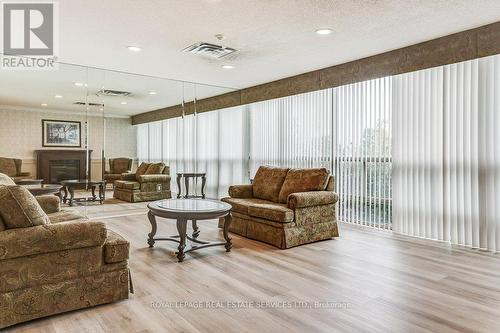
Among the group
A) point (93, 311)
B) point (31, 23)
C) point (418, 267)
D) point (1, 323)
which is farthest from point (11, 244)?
point (418, 267)

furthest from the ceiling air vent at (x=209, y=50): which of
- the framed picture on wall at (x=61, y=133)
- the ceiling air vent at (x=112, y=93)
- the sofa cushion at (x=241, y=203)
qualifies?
the framed picture on wall at (x=61, y=133)

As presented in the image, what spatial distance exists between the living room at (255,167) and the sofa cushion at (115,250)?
0.01m

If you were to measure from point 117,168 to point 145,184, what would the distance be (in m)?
0.66

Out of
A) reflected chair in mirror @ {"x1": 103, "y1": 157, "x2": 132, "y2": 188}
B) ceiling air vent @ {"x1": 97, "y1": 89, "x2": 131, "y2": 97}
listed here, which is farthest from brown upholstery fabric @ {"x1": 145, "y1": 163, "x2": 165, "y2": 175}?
ceiling air vent @ {"x1": 97, "y1": 89, "x2": 131, "y2": 97}

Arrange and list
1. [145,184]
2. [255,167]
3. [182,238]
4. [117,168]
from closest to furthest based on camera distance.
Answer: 1. [182,238]
2. [117,168]
3. [145,184]
4. [255,167]

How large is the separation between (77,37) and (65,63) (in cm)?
146

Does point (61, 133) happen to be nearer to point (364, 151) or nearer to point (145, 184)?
point (145, 184)

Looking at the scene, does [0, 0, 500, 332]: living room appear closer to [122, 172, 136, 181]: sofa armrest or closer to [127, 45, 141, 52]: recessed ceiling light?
[122, 172, 136, 181]: sofa armrest

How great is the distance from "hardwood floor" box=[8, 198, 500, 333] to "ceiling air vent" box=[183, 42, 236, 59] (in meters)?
2.56

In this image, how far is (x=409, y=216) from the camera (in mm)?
4449

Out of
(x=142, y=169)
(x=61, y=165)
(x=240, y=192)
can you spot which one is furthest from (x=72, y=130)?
(x=240, y=192)

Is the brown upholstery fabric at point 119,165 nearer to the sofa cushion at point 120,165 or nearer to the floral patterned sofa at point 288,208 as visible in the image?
the sofa cushion at point 120,165

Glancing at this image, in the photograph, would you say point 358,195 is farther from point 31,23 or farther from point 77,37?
point 31,23

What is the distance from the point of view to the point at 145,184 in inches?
261
